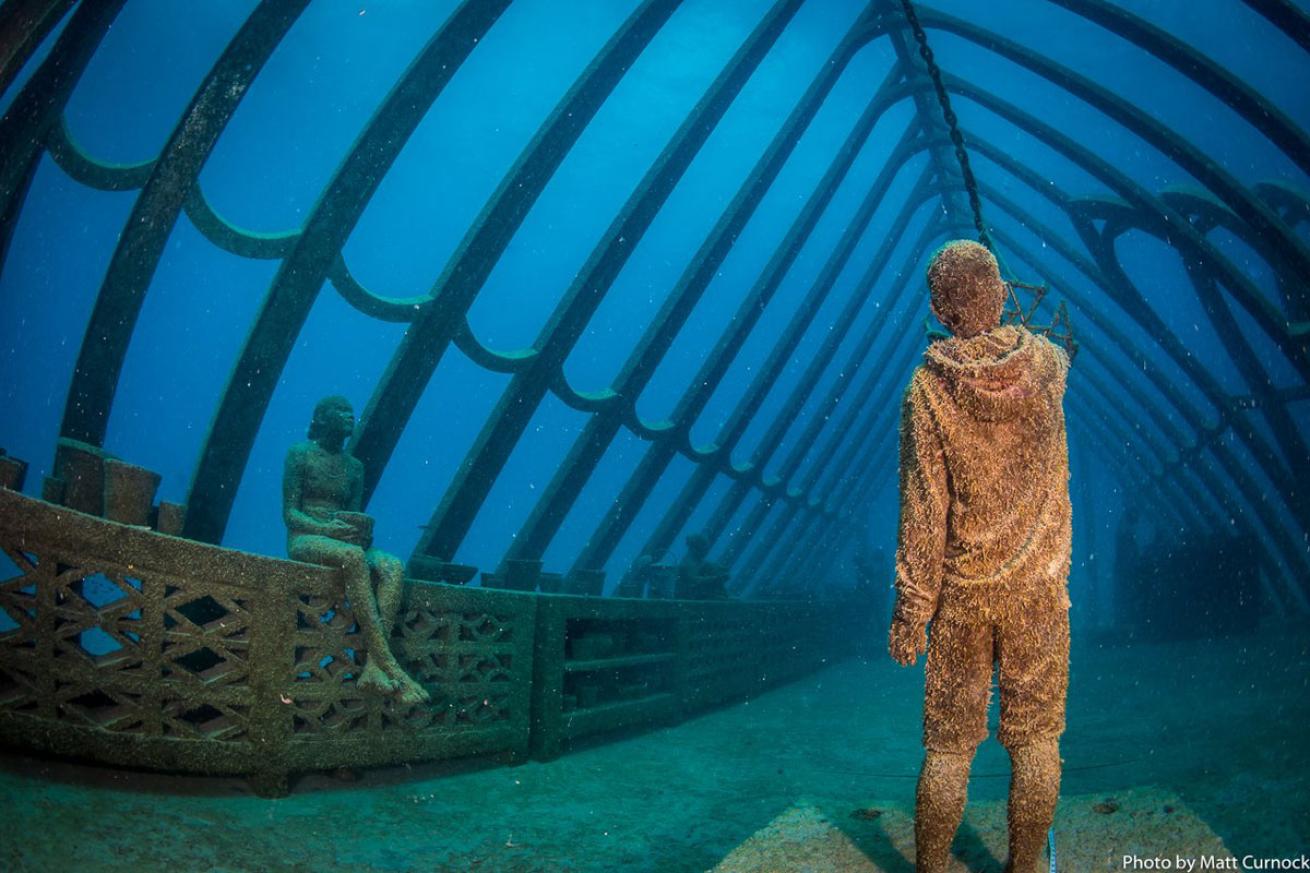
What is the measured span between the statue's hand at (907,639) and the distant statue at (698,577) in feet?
22.3

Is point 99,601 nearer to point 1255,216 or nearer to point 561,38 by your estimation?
point 1255,216

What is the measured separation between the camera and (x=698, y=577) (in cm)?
927

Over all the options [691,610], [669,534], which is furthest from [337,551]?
[669,534]

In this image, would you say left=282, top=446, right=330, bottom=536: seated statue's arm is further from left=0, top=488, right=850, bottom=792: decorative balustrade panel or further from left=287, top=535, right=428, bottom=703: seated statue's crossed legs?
left=0, top=488, right=850, bottom=792: decorative balustrade panel

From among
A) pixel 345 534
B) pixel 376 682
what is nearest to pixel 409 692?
pixel 376 682

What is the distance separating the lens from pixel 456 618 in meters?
4.70

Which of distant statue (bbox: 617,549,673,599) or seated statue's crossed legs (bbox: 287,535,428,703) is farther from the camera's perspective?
distant statue (bbox: 617,549,673,599)

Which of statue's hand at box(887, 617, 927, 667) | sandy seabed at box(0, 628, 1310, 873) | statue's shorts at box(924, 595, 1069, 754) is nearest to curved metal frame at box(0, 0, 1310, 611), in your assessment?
sandy seabed at box(0, 628, 1310, 873)

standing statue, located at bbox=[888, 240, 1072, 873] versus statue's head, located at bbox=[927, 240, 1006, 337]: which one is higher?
statue's head, located at bbox=[927, 240, 1006, 337]

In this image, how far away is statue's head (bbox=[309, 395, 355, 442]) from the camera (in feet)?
15.1

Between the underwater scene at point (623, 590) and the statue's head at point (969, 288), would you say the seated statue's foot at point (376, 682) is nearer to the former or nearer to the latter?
the underwater scene at point (623, 590)

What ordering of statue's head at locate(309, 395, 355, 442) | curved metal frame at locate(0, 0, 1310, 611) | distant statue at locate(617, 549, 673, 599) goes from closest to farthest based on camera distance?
curved metal frame at locate(0, 0, 1310, 611) < statue's head at locate(309, 395, 355, 442) < distant statue at locate(617, 549, 673, 599)

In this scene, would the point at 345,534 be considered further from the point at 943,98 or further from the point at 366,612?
the point at 943,98

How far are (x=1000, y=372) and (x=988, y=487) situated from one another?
42 centimetres
